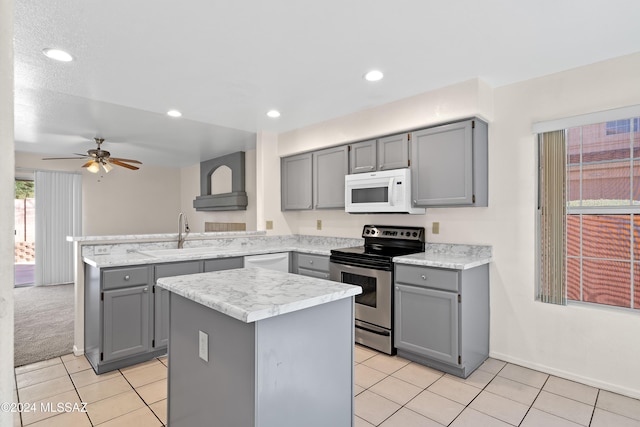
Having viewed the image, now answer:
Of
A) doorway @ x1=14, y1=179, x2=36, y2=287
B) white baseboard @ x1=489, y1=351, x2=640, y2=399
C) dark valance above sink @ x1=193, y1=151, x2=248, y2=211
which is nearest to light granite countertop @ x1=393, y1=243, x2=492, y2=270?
white baseboard @ x1=489, y1=351, x2=640, y2=399

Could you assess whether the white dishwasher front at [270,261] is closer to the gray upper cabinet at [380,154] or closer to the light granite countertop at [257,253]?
the light granite countertop at [257,253]

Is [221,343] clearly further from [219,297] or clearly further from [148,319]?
[148,319]

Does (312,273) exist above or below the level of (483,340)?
above

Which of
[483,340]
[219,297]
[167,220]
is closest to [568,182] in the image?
[483,340]

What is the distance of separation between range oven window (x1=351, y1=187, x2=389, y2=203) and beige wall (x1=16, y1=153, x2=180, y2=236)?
17.4 feet

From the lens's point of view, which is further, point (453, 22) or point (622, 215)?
point (622, 215)

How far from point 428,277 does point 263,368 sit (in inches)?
72.1

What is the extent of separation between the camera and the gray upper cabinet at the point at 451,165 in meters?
2.80

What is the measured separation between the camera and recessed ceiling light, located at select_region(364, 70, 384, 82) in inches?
103

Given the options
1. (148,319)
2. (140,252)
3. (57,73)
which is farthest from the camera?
(140,252)

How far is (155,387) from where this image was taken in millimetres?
2463

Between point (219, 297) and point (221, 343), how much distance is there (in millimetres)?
191

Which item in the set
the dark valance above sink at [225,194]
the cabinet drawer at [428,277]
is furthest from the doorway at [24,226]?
the cabinet drawer at [428,277]

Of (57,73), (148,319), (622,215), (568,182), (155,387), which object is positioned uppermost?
(57,73)
